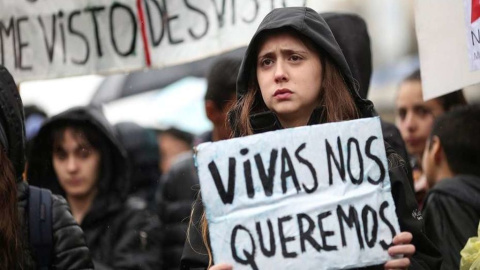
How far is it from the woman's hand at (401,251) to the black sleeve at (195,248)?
666mm

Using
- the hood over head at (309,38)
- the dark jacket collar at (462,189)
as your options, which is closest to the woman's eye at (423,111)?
the dark jacket collar at (462,189)

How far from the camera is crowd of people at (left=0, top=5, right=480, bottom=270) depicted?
171 inches

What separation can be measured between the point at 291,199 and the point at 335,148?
9.0 inches

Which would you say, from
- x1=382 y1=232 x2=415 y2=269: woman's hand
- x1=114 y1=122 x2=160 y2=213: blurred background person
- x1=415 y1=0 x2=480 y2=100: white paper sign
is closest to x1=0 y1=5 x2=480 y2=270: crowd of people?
x1=382 y1=232 x2=415 y2=269: woman's hand

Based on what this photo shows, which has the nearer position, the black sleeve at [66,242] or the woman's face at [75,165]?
the black sleeve at [66,242]

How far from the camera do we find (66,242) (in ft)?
15.8

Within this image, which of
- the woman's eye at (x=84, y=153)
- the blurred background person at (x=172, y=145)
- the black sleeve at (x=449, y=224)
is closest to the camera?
A: the black sleeve at (x=449, y=224)

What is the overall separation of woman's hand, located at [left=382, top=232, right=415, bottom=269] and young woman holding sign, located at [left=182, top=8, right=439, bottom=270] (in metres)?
0.18

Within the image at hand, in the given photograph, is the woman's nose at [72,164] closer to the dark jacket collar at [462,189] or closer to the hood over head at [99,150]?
the hood over head at [99,150]

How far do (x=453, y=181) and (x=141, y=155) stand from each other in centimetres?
514

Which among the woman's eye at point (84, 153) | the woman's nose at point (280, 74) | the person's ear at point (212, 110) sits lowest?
the woman's eye at point (84, 153)

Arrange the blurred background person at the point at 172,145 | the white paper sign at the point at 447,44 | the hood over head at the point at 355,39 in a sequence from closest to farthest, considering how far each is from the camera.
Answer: the white paper sign at the point at 447,44 < the hood over head at the point at 355,39 < the blurred background person at the point at 172,145

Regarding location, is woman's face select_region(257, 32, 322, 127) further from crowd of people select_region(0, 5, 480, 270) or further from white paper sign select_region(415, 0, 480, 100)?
white paper sign select_region(415, 0, 480, 100)

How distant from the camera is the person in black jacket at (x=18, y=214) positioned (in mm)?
4617
